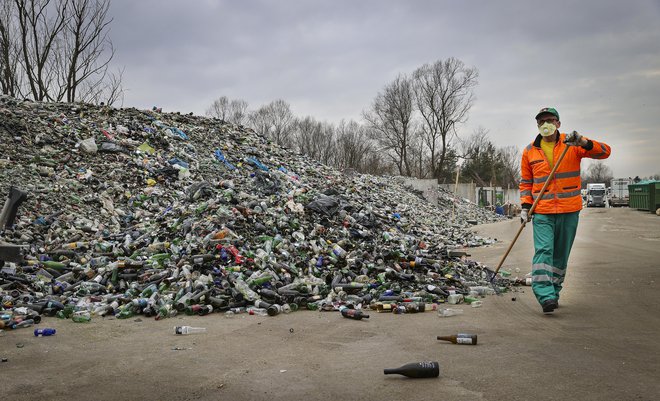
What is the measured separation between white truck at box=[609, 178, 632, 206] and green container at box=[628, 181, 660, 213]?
9.64m

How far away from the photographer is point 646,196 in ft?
90.5

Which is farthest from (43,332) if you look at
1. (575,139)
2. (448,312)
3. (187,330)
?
(575,139)

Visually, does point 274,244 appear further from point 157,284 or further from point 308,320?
point 308,320

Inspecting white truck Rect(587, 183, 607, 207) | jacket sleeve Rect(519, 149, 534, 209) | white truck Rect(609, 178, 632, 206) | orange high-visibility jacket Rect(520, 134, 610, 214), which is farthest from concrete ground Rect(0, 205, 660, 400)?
white truck Rect(609, 178, 632, 206)

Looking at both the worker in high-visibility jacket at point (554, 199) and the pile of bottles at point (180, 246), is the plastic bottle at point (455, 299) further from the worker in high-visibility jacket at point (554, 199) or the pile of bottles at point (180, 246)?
the worker in high-visibility jacket at point (554, 199)

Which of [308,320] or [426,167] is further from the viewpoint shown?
[426,167]

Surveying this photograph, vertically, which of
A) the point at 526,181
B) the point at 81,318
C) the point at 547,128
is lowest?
the point at 81,318

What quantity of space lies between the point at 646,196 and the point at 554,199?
27.1m

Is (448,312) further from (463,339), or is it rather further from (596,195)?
(596,195)

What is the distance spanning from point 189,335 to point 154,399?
1604 millimetres

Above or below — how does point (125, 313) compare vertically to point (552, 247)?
below

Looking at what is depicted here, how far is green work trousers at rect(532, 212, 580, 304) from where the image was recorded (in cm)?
502

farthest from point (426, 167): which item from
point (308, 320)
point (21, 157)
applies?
point (308, 320)

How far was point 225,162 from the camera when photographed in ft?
45.0
